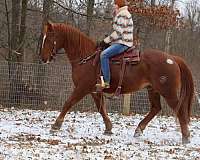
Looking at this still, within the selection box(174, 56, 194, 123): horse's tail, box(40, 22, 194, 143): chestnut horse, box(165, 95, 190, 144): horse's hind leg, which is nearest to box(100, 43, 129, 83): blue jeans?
box(40, 22, 194, 143): chestnut horse

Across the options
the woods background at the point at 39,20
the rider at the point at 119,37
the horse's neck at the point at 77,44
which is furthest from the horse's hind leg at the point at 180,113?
the woods background at the point at 39,20

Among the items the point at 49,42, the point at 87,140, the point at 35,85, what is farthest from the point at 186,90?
the point at 35,85

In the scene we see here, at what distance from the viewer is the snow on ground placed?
6.89 meters

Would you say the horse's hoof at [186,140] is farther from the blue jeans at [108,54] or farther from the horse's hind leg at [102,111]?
the blue jeans at [108,54]

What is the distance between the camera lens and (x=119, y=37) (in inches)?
347

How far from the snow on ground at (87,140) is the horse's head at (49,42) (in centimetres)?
147

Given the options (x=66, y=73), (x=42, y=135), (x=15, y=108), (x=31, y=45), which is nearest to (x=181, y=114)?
(x=42, y=135)

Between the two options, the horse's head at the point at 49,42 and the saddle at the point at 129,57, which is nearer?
the saddle at the point at 129,57

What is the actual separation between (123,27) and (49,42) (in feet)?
4.96

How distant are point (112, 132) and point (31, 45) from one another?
9827 mm

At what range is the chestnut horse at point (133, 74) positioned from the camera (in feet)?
28.8

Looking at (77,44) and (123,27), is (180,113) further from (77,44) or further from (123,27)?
(77,44)

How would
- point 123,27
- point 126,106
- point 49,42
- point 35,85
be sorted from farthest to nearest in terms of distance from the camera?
point 126,106, point 35,85, point 49,42, point 123,27

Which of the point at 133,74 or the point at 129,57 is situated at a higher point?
the point at 129,57
